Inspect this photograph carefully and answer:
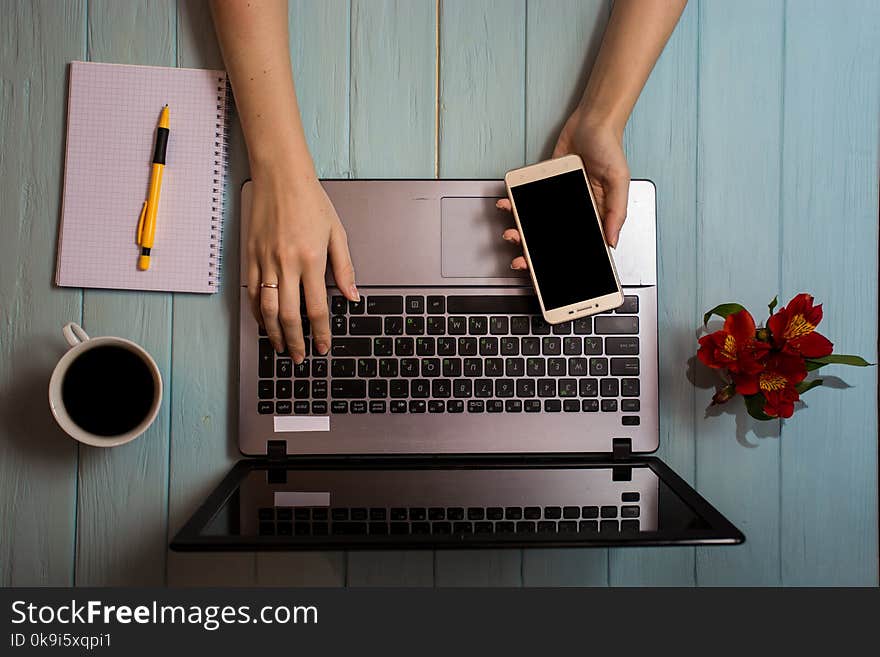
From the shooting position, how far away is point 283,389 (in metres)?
0.74

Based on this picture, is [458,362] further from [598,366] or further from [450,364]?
[598,366]

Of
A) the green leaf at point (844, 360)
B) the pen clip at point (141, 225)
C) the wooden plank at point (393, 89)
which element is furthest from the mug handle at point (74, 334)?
the green leaf at point (844, 360)

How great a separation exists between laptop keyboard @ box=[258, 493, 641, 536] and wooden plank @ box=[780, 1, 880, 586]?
290 mm

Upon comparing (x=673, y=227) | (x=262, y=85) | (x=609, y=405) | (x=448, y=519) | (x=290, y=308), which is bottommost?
(x=448, y=519)

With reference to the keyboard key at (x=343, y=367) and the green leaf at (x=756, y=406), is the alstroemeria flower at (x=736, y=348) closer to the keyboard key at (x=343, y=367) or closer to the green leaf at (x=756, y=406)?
→ the green leaf at (x=756, y=406)

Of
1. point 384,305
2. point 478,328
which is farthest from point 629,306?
point 384,305

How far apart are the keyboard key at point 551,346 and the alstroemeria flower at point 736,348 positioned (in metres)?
0.15

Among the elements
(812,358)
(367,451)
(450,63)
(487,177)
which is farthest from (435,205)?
(812,358)

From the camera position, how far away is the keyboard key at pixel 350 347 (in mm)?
739

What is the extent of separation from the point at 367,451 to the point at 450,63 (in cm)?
47

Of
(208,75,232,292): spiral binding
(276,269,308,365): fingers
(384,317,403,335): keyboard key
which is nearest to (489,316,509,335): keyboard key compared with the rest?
(384,317,403,335): keyboard key

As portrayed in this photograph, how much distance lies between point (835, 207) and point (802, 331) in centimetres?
20

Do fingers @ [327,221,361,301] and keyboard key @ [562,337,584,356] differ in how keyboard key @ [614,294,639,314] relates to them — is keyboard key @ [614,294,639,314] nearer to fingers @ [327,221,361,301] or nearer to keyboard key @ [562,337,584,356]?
keyboard key @ [562,337,584,356]

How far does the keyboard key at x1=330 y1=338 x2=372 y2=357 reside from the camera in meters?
0.74
